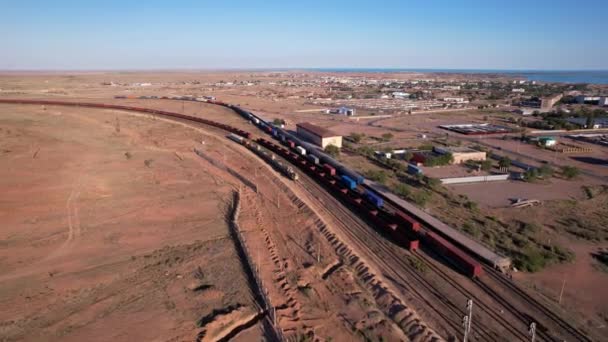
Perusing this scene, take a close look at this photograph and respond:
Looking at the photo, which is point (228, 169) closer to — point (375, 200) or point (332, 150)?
point (332, 150)

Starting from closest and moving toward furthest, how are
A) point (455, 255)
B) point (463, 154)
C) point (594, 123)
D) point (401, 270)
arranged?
point (401, 270)
point (455, 255)
point (463, 154)
point (594, 123)

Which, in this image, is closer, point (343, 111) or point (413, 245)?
point (413, 245)

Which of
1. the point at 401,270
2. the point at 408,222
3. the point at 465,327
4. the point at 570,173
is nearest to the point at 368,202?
the point at 408,222

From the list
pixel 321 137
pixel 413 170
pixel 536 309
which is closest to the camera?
pixel 536 309

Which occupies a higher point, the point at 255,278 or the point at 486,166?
the point at 255,278

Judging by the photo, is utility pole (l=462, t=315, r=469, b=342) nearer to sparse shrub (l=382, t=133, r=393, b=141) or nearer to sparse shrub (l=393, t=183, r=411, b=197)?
sparse shrub (l=393, t=183, r=411, b=197)

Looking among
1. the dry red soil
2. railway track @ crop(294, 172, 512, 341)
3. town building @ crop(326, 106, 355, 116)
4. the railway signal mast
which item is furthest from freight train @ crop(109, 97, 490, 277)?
town building @ crop(326, 106, 355, 116)

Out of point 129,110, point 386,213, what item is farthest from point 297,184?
point 129,110
